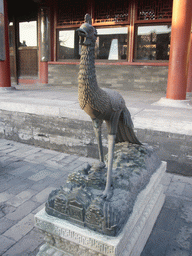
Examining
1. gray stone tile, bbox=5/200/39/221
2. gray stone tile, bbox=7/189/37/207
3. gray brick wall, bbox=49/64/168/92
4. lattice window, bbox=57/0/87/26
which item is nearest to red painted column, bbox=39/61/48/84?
gray brick wall, bbox=49/64/168/92

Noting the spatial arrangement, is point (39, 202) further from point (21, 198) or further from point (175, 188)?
point (175, 188)

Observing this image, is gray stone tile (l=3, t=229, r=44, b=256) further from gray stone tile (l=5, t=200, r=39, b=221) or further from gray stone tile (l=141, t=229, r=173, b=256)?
gray stone tile (l=141, t=229, r=173, b=256)

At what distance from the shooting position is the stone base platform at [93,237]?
63.9 inches

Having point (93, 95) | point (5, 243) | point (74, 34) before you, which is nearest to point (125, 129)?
point (93, 95)

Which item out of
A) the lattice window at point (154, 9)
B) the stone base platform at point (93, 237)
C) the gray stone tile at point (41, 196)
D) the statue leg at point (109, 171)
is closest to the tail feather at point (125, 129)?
the statue leg at point (109, 171)

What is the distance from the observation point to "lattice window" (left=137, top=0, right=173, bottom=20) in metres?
6.98

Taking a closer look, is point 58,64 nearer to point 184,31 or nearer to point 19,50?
point 19,50

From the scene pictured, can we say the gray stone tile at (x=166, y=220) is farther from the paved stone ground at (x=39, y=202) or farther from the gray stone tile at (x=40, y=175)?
the gray stone tile at (x=40, y=175)

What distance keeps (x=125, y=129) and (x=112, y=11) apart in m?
6.58

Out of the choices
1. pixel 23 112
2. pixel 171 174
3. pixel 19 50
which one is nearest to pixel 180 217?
pixel 171 174

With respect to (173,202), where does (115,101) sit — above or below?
above

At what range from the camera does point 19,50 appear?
10.1 meters

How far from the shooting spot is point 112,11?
770 centimetres

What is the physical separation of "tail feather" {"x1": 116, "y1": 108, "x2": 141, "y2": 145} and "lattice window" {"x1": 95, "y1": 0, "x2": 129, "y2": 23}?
6.17 m
